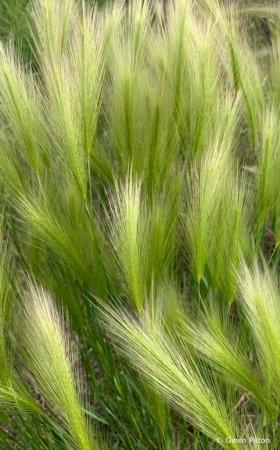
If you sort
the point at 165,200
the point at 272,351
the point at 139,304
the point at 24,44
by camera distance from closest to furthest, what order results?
the point at 272,351, the point at 139,304, the point at 165,200, the point at 24,44

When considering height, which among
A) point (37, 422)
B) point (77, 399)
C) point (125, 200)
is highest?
point (125, 200)

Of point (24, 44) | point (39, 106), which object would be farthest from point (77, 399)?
point (24, 44)

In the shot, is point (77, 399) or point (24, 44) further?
point (24, 44)

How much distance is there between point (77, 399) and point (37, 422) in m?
0.29

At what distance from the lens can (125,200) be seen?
1.89 ft

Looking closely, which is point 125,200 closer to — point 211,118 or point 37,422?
point 211,118

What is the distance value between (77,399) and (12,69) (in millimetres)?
474

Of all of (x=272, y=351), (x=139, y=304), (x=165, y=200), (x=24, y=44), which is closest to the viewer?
(x=272, y=351)

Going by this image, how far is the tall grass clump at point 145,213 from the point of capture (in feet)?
1.76

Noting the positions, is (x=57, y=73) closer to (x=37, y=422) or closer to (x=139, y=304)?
(x=139, y=304)

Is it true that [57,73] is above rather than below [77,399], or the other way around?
above

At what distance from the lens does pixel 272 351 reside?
51cm

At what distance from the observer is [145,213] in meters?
0.65

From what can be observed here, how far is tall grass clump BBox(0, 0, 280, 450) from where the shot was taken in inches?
21.1
